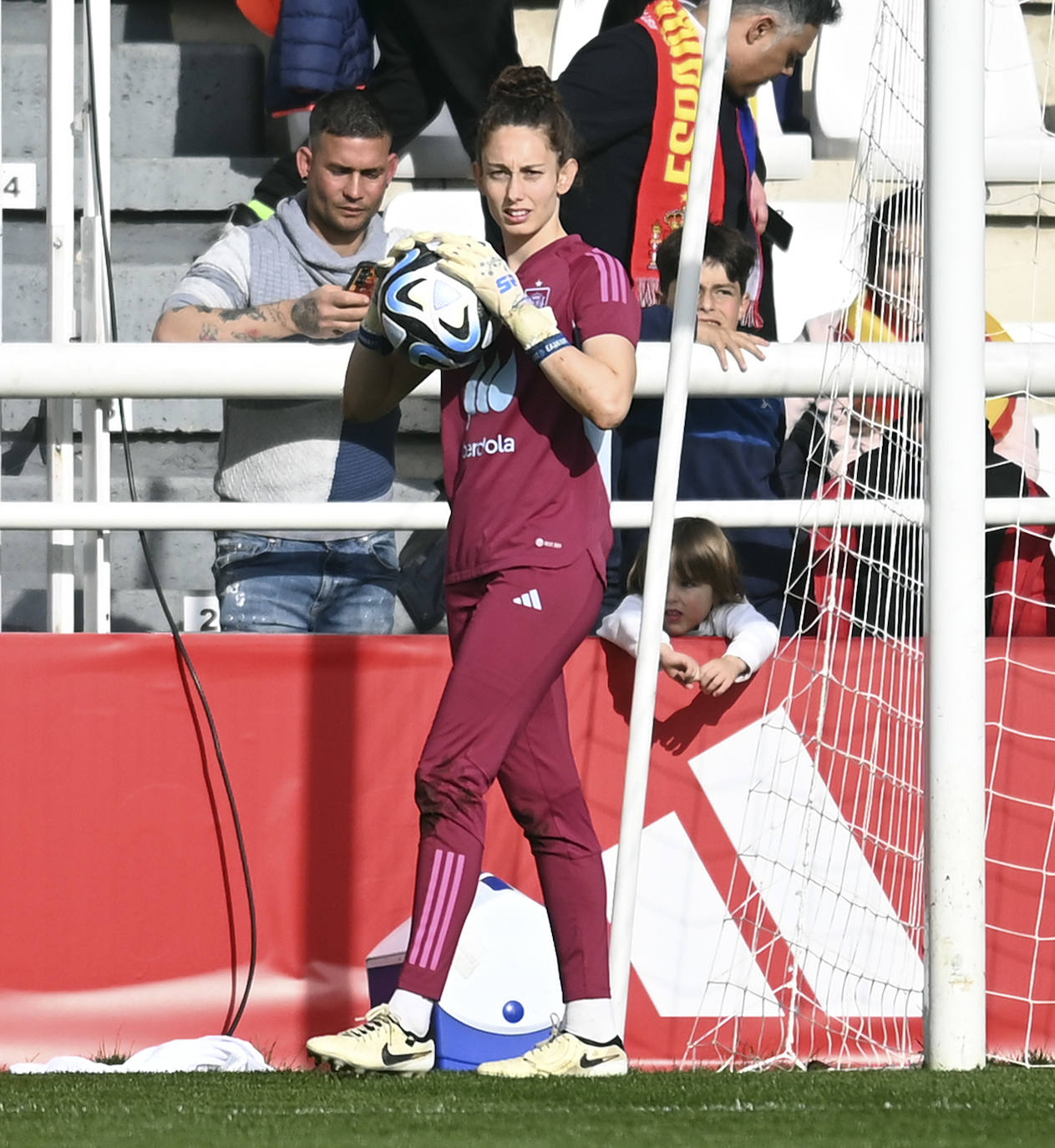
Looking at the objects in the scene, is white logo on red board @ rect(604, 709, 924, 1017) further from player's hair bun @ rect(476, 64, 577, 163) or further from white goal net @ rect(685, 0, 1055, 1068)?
player's hair bun @ rect(476, 64, 577, 163)

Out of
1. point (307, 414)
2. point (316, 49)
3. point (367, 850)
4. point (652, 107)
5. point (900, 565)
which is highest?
point (316, 49)

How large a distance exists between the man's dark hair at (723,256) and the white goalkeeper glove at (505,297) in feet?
4.88

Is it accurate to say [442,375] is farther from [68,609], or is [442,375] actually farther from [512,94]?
[68,609]

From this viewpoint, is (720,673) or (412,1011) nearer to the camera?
(412,1011)

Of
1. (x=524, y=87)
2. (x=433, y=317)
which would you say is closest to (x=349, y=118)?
(x=524, y=87)

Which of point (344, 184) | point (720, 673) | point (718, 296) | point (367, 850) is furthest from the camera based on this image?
point (344, 184)

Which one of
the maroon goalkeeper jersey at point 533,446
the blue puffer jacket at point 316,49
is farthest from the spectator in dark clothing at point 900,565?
the blue puffer jacket at point 316,49

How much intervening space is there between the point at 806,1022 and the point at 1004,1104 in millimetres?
1208

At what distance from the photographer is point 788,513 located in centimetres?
420

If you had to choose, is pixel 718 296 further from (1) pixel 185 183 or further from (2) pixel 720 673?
(1) pixel 185 183

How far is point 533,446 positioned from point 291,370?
2.79 feet

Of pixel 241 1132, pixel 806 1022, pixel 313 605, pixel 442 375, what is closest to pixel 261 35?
pixel 313 605

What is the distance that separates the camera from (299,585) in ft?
14.7

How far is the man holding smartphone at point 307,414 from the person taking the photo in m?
4.47
